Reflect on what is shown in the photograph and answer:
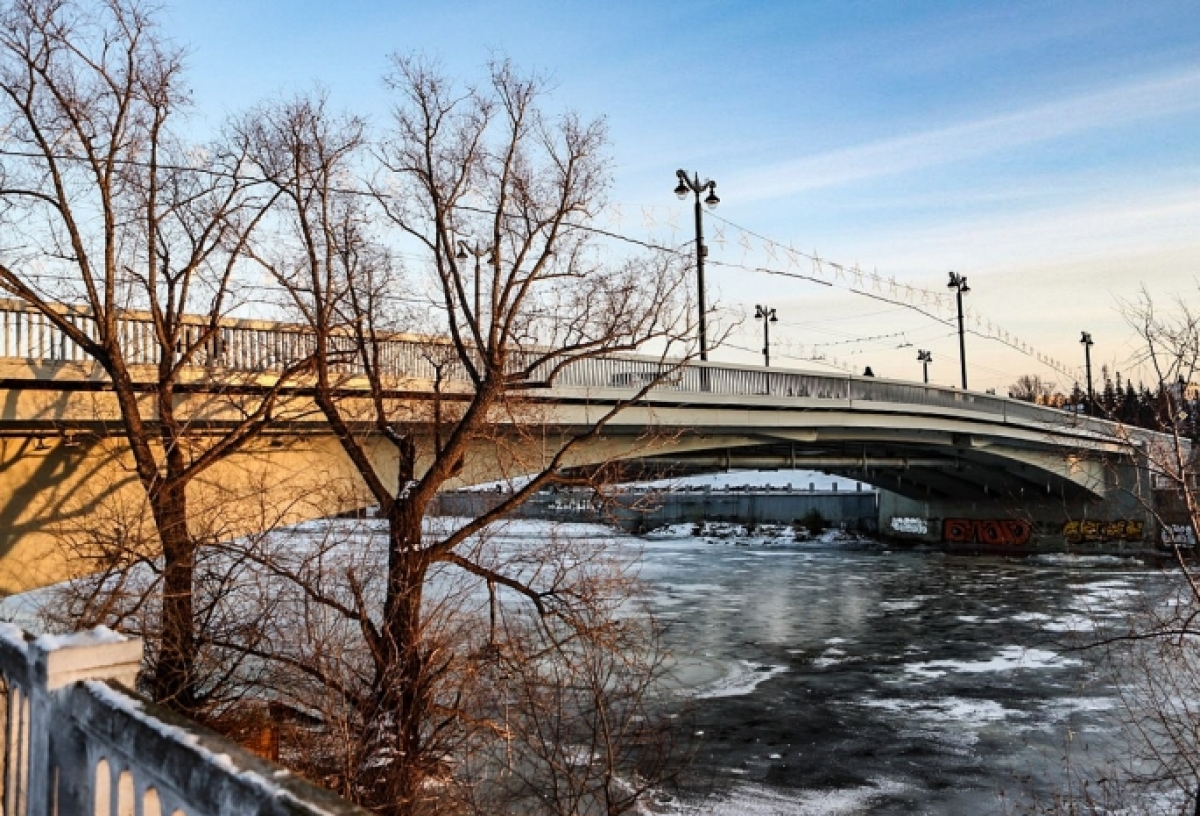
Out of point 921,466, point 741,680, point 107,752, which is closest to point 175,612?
point 107,752

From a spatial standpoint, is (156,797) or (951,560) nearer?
(156,797)

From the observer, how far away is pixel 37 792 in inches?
154

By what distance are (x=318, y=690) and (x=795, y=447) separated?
81.2ft

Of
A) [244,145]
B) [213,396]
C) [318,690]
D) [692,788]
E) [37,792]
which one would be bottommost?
[692,788]

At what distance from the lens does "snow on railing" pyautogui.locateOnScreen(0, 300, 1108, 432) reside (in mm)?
13391

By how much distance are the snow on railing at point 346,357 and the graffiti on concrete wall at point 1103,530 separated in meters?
28.9

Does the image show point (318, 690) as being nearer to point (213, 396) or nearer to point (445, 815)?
point (445, 815)

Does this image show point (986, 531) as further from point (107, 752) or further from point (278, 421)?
point (107, 752)

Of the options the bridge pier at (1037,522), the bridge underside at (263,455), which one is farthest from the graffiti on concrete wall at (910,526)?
the bridge underside at (263,455)

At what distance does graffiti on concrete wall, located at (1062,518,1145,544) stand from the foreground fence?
51.4m

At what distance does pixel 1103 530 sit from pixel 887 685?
3315 centimetres

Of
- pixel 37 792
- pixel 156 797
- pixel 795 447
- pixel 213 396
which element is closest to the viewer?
pixel 156 797

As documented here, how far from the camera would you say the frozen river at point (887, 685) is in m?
14.1

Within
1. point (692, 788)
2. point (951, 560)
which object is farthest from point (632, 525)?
point (692, 788)
